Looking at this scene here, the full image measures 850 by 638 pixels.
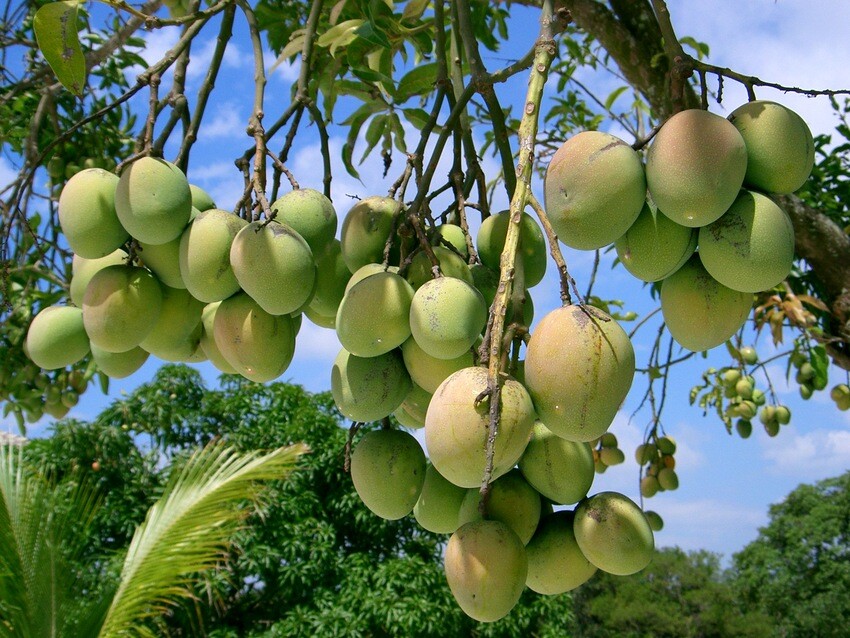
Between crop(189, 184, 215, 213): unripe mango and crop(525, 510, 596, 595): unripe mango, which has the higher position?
crop(189, 184, 215, 213): unripe mango

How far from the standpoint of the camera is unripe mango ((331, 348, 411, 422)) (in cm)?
80

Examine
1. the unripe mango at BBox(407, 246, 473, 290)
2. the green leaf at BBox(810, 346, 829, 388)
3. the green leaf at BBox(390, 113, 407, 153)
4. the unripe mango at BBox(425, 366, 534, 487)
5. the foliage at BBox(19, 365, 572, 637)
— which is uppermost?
the foliage at BBox(19, 365, 572, 637)

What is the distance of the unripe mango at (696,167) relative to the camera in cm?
70

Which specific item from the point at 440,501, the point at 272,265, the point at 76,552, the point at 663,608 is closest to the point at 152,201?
the point at 272,265

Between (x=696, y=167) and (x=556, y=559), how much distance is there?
15.1 inches

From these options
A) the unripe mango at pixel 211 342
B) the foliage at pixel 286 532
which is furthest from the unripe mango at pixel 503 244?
the foliage at pixel 286 532

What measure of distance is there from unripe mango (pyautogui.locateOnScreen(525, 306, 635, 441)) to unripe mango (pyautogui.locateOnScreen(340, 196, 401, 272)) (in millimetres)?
306

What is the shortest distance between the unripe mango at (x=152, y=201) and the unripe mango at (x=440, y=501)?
0.42 meters

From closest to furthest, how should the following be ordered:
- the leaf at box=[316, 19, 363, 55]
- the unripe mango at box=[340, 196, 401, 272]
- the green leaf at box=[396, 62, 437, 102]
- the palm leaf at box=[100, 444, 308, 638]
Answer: the unripe mango at box=[340, 196, 401, 272]
the leaf at box=[316, 19, 363, 55]
the green leaf at box=[396, 62, 437, 102]
the palm leaf at box=[100, 444, 308, 638]

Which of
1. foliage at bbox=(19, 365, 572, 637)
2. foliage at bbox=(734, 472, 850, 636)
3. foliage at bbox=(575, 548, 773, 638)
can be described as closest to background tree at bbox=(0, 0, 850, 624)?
foliage at bbox=(19, 365, 572, 637)

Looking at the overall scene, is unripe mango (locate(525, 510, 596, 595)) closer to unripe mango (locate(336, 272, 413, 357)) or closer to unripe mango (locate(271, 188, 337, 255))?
unripe mango (locate(336, 272, 413, 357))

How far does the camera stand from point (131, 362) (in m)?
1.08

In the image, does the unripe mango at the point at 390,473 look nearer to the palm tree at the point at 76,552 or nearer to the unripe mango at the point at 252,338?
the unripe mango at the point at 252,338

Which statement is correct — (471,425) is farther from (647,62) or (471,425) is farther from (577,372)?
(647,62)
